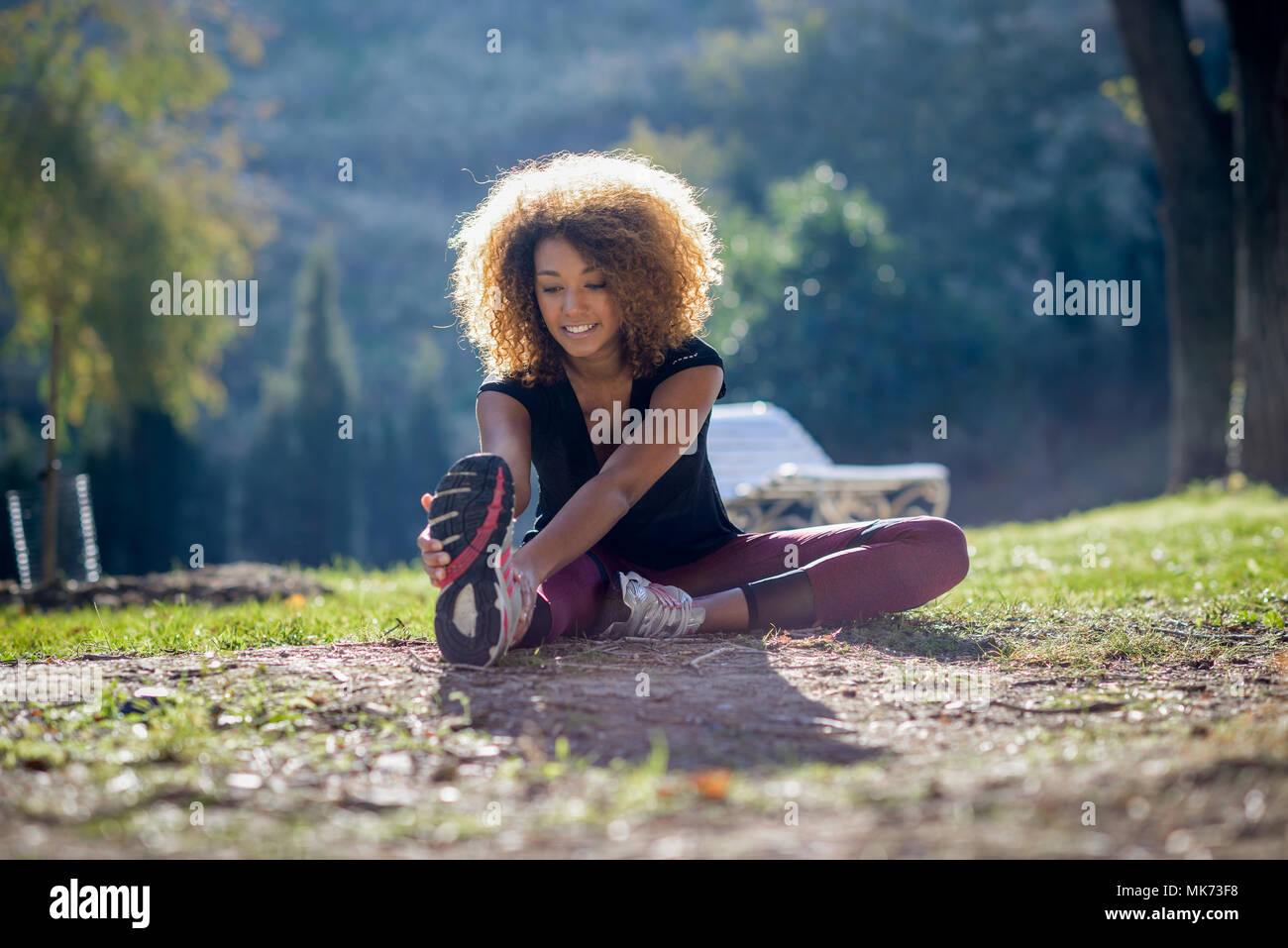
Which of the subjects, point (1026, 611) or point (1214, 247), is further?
point (1214, 247)

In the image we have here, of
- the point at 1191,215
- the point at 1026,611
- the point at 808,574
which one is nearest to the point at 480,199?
the point at 1191,215

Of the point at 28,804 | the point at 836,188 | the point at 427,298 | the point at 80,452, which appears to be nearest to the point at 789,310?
the point at 836,188

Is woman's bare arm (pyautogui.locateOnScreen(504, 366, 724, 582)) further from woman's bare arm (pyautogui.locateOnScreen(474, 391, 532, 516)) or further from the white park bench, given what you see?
the white park bench

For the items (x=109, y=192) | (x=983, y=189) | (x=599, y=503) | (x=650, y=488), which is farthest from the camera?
(x=983, y=189)

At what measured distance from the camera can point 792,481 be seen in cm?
843

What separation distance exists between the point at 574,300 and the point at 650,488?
0.62 metres

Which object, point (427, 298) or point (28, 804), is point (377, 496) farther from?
point (28, 804)

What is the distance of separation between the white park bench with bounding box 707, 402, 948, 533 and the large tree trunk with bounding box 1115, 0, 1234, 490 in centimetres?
306

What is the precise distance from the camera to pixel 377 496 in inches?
1091

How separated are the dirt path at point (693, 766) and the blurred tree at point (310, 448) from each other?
22.8 m

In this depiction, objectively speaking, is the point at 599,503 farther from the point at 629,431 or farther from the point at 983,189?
the point at 983,189

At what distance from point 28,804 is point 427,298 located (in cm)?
4082

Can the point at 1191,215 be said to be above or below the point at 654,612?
above

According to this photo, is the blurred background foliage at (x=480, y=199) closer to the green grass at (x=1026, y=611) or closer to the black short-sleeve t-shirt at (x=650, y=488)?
the green grass at (x=1026, y=611)
